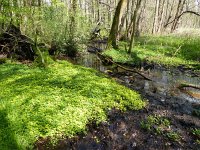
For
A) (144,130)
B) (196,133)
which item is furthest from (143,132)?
(196,133)

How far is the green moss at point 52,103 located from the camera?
233 inches

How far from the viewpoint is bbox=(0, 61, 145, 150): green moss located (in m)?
5.92

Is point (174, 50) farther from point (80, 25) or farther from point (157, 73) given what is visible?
point (80, 25)

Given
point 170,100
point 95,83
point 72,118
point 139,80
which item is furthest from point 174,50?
point 72,118

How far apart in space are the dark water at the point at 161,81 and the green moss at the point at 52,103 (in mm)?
1921

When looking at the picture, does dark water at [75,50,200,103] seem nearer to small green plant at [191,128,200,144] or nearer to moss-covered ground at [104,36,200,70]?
moss-covered ground at [104,36,200,70]

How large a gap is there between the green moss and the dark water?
1921mm

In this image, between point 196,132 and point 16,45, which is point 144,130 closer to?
point 196,132

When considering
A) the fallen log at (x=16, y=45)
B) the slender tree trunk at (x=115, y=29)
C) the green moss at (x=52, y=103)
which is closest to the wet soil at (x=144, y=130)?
the green moss at (x=52, y=103)

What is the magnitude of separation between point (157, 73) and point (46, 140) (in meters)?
8.76

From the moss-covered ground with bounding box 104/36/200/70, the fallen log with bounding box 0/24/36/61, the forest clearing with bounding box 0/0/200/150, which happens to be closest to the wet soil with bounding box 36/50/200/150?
the forest clearing with bounding box 0/0/200/150

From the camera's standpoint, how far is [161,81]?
1177 cm

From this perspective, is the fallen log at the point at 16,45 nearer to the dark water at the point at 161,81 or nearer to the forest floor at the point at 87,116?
the dark water at the point at 161,81

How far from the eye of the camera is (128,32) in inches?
989
